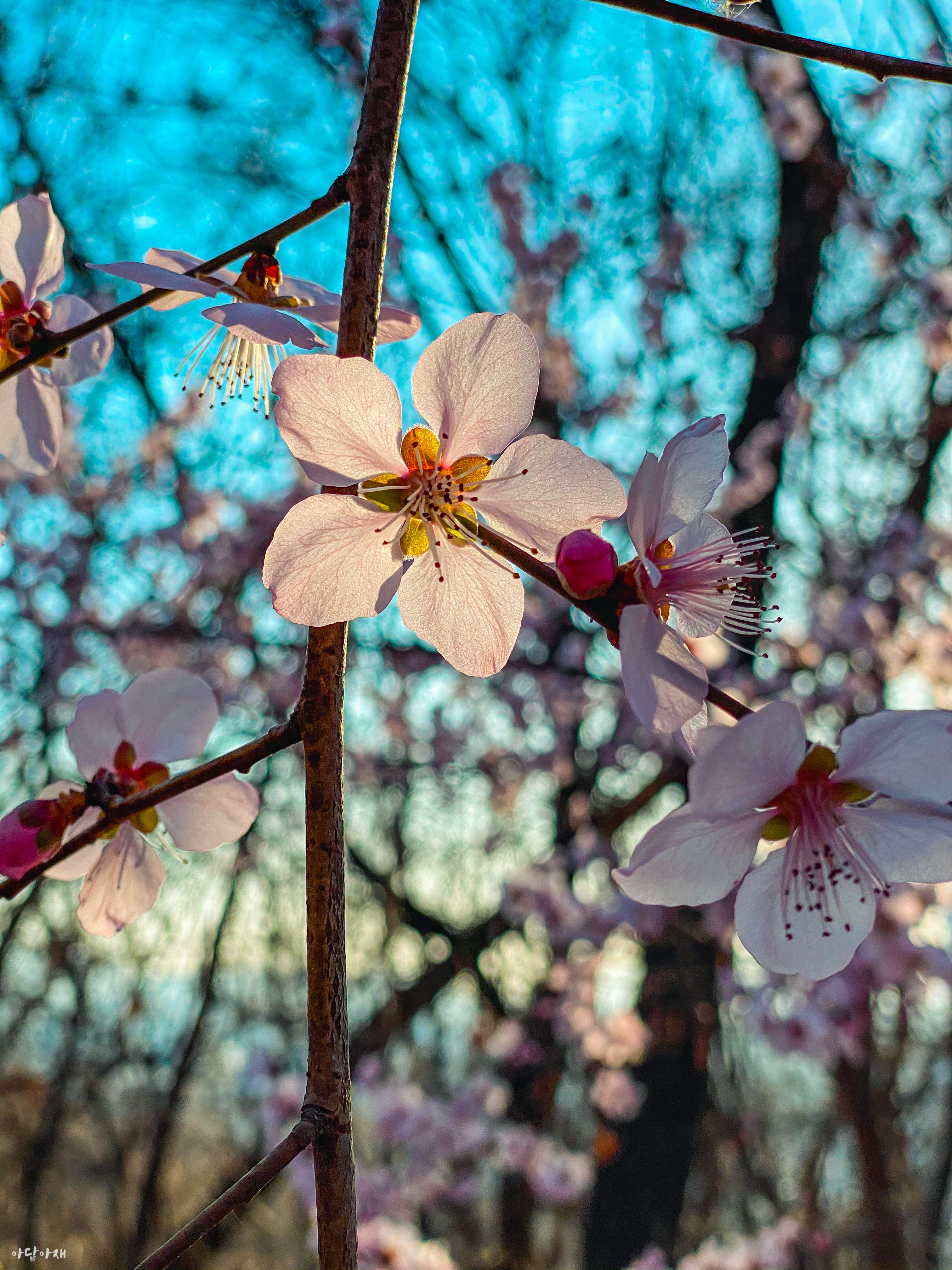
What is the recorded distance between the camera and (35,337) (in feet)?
2.57

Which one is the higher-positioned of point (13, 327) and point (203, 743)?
point (13, 327)

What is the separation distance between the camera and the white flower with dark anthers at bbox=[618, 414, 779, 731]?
1.52 feet

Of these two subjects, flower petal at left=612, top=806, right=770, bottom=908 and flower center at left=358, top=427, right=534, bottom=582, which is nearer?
flower petal at left=612, top=806, right=770, bottom=908

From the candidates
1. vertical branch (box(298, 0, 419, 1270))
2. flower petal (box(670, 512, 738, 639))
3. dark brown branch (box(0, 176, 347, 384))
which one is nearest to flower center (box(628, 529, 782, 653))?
flower petal (box(670, 512, 738, 639))

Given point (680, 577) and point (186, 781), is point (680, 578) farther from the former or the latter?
point (186, 781)

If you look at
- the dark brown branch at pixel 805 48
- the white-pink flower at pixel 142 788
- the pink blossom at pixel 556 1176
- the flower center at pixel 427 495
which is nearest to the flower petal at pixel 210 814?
the white-pink flower at pixel 142 788

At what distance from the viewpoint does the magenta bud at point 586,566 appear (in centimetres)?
47

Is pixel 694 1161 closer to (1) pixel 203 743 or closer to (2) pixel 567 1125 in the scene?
(2) pixel 567 1125

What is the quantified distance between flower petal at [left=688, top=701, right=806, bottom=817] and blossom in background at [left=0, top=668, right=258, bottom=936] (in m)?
0.37

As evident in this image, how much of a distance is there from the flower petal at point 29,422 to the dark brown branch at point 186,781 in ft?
1.34

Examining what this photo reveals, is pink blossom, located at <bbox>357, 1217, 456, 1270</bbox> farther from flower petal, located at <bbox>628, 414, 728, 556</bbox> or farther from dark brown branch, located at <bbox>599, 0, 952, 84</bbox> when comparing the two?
dark brown branch, located at <bbox>599, 0, 952, 84</bbox>

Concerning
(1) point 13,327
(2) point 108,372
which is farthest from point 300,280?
(2) point 108,372

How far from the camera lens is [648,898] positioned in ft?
1.70

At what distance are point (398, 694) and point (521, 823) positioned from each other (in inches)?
39.7
